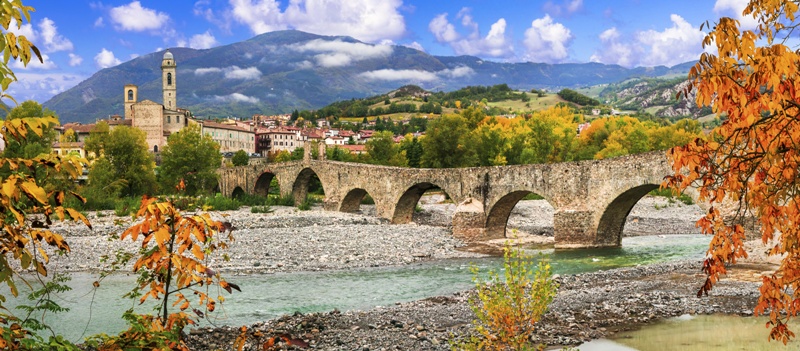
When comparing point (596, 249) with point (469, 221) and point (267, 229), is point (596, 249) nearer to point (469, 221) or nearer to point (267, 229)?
point (469, 221)

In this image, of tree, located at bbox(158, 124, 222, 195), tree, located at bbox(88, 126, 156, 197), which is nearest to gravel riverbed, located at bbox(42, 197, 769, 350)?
tree, located at bbox(88, 126, 156, 197)

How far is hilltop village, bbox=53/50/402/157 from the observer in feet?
249

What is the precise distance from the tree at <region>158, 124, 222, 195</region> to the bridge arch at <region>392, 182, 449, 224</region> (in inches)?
699

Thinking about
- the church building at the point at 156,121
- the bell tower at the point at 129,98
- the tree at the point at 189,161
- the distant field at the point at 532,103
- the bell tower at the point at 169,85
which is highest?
the distant field at the point at 532,103

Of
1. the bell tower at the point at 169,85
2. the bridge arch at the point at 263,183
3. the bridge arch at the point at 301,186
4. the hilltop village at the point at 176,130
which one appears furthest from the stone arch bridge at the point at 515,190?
the bell tower at the point at 169,85

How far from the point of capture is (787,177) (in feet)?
12.1

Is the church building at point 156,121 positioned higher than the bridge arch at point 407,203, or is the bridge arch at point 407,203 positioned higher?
the church building at point 156,121

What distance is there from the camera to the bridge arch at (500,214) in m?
26.9

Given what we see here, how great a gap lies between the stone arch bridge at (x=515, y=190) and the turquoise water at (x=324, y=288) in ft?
3.98

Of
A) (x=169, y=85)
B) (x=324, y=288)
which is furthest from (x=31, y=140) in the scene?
(x=169, y=85)

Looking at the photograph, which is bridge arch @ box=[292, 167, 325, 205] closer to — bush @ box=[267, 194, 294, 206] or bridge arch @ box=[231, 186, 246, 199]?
bush @ box=[267, 194, 294, 206]

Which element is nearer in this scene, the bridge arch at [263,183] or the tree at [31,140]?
the tree at [31,140]

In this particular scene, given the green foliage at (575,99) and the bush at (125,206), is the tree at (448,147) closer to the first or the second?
the bush at (125,206)

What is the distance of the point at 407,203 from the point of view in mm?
32969
